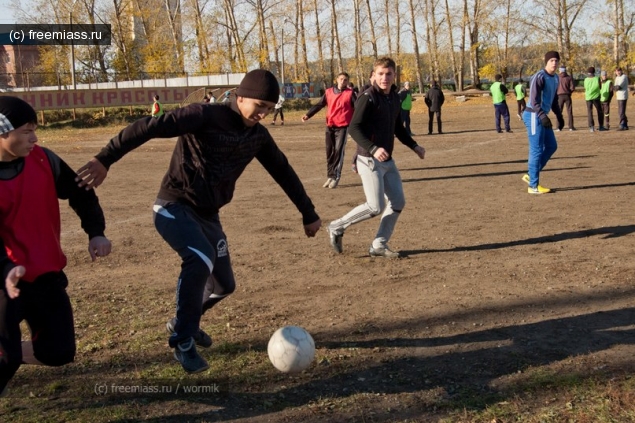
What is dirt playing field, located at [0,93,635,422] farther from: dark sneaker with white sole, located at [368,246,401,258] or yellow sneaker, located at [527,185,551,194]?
yellow sneaker, located at [527,185,551,194]

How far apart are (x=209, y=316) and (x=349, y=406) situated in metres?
2.03

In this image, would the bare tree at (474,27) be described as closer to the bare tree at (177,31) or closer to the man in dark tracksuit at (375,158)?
the bare tree at (177,31)

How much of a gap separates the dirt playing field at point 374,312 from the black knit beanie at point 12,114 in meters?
1.60

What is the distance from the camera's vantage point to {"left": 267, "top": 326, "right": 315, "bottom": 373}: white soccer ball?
4.18 m

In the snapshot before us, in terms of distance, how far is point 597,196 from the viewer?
431 inches

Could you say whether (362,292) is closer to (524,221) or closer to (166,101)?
(524,221)

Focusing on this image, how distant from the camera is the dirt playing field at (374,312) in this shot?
4043 millimetres

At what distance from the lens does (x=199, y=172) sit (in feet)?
14.4

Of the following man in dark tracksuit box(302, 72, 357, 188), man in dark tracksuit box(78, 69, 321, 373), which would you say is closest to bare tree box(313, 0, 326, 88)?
man in dark tracksuit box(302, 72, 357, 188)

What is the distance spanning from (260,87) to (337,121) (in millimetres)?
9160

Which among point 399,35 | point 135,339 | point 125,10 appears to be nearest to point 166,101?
point 125,10

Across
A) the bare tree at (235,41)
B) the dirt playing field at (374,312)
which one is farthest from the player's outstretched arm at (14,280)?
the bare tree at (235,41)

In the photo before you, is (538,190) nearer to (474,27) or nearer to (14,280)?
(14,280)

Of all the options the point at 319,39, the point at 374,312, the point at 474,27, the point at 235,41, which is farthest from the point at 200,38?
the point at 374,312
